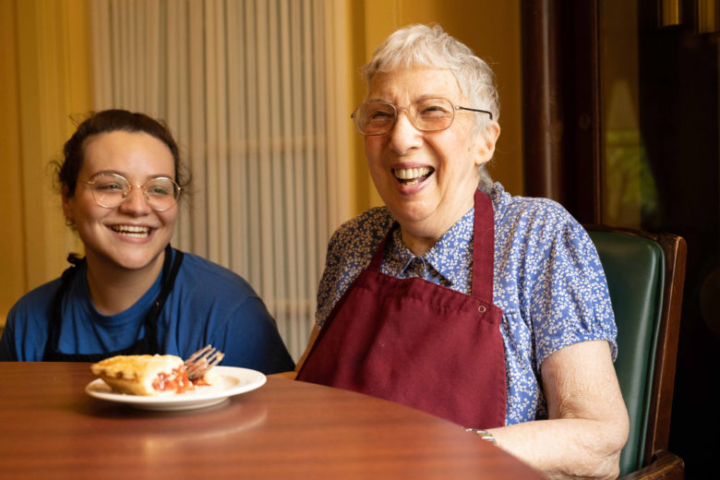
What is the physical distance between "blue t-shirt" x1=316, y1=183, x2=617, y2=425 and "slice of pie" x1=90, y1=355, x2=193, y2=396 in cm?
67

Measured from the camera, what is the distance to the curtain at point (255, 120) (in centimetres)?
309

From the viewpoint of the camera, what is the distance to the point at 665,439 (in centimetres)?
148

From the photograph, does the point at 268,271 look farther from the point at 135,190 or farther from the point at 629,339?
the point at 629,339

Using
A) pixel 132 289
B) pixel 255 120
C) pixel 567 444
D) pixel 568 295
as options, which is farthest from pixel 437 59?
pixel 255 120

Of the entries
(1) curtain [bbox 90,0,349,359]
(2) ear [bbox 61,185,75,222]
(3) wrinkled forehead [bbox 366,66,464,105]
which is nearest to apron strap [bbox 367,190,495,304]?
(3) wrinkled forehead [bbox 366,66,464,105]

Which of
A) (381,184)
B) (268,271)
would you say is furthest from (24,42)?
(381,184)

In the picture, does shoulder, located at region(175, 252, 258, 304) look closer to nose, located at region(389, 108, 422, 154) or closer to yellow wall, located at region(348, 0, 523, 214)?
nose, located at region(389, 108, 422, 154)

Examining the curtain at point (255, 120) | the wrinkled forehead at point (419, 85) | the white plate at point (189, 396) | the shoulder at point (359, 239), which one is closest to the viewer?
the white plate at point (189, 396)

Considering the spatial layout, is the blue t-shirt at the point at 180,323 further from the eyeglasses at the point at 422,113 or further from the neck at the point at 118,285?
the eyeglasses at the point at 422,113

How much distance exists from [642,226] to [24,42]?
10.7 feet

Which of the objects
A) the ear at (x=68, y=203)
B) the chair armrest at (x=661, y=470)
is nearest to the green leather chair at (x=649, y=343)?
the chair armrest at (x=661, y=470)

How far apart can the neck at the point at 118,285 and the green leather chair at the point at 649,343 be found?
1.29 meters

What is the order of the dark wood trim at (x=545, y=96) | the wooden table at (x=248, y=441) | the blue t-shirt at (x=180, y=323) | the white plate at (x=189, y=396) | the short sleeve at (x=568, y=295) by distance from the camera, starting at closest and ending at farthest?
the wooden table at (x=248, y=441) → the white plate at (x=189, y=396) → the short sleeve at (x=568, y=295) → the blue t-shirt at (x=180, y=323) → the dark wood trim at (x=545, y=96)

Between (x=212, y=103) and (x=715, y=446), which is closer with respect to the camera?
(x=715, y=446)
